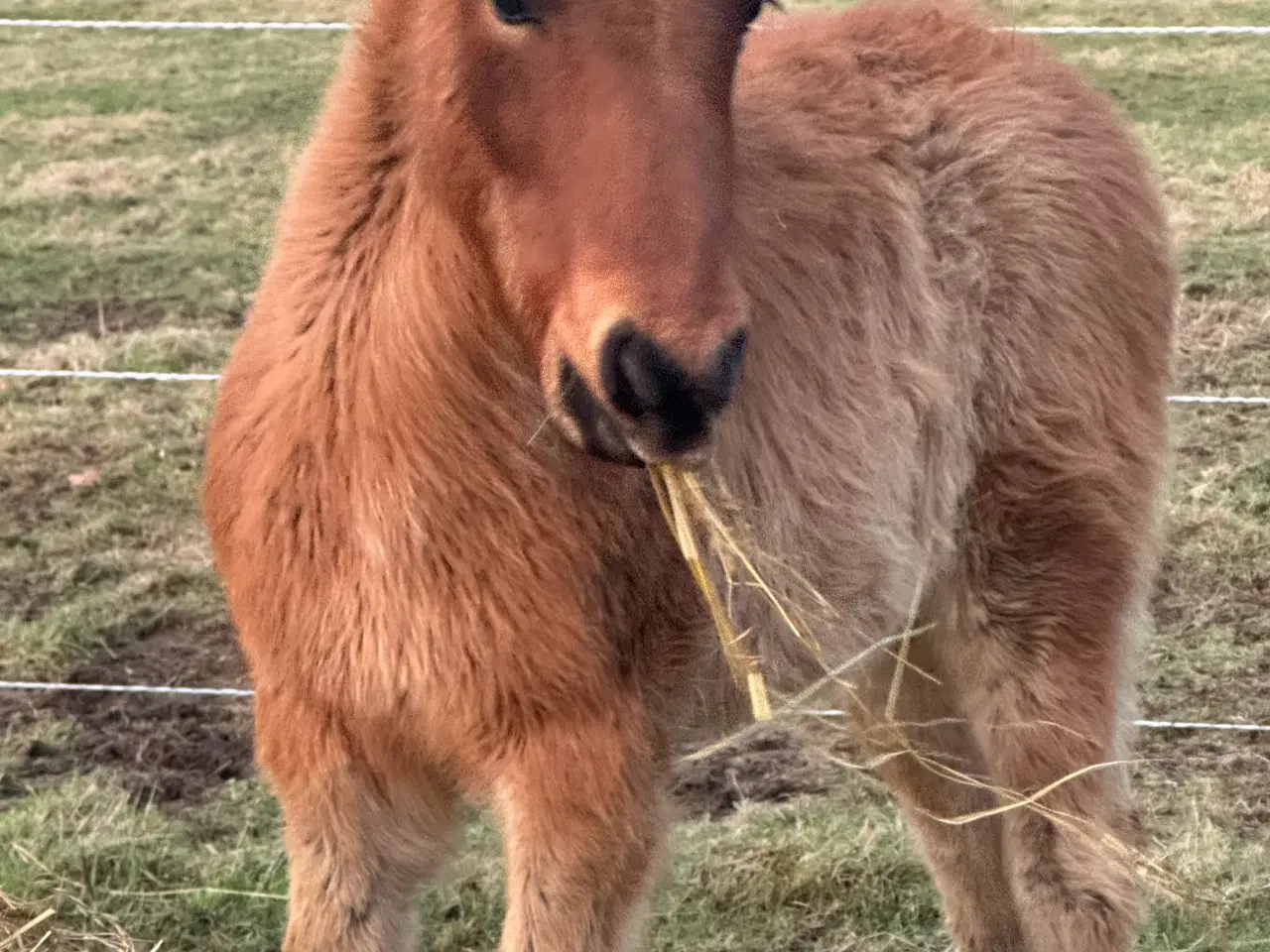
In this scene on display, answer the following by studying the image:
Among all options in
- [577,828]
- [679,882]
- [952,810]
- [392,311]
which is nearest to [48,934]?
[679,882]

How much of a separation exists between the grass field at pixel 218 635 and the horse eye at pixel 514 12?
171cm

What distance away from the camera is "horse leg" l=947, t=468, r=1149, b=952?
2.94 meters

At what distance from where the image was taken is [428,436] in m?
2.33

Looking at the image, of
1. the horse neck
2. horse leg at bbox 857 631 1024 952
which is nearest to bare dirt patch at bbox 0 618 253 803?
horse leg at bbox 857 631 1024 952

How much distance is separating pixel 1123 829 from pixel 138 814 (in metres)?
2.13

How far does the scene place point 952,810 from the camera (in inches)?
130

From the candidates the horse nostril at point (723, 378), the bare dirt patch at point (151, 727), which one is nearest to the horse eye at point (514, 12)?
the horse nostril at point (723, 378)

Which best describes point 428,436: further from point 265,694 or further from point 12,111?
point 12,111

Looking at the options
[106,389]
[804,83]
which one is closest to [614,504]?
[804,83]

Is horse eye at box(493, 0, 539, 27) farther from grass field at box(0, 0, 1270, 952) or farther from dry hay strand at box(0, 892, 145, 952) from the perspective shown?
dry hay strand at box(0, 892, 145, 952)

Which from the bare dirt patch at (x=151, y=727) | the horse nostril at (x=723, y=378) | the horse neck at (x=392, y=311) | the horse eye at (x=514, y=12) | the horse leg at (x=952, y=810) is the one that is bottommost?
the bare dirt patch at (x=151, y=727)

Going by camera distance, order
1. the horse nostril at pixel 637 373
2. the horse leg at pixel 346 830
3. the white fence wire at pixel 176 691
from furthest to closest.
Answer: the white fence wire at pixel 176 691, the horse leg at pixel 346 830, the horse nostril at pixel 637 373

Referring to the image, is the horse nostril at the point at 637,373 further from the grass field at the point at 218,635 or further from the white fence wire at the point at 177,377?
the white fence wire at the point at 177,377

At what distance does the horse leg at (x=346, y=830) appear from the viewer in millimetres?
2439
